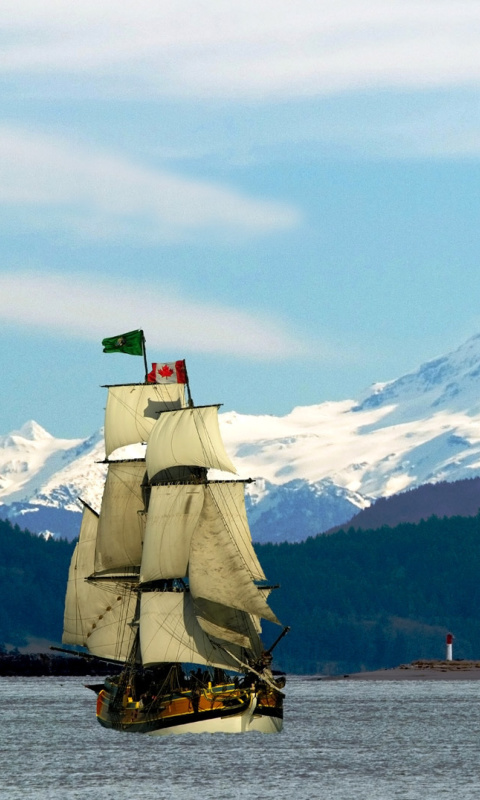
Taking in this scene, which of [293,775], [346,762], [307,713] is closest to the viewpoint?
[293,775]

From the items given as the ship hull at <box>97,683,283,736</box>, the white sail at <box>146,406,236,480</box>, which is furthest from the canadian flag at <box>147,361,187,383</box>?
the ship hull at <box>97,683,283,736</box>

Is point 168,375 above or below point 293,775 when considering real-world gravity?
above

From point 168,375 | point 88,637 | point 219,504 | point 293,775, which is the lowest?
point 293,775

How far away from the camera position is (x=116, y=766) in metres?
109

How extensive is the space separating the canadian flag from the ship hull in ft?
103

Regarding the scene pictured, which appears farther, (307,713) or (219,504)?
(307,713)

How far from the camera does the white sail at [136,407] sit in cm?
15038

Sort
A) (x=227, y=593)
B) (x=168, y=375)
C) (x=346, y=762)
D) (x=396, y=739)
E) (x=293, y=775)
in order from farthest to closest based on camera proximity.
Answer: (x=168, y=375)
(x=396, y=739)
(x=227, y=593)
(x=346, y=762)
(x=293, y=775)

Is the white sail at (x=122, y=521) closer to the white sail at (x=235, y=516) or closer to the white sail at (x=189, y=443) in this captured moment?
the white sail at (x=189, y=443)

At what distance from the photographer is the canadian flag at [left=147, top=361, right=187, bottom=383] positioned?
149 metres

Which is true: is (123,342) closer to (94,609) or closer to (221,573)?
(94,609)

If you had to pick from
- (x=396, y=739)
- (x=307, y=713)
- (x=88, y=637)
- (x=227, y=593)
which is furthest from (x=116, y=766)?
(x=307, y=713)

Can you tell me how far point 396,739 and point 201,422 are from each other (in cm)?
2847

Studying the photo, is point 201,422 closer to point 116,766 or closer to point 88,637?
point 88,637
